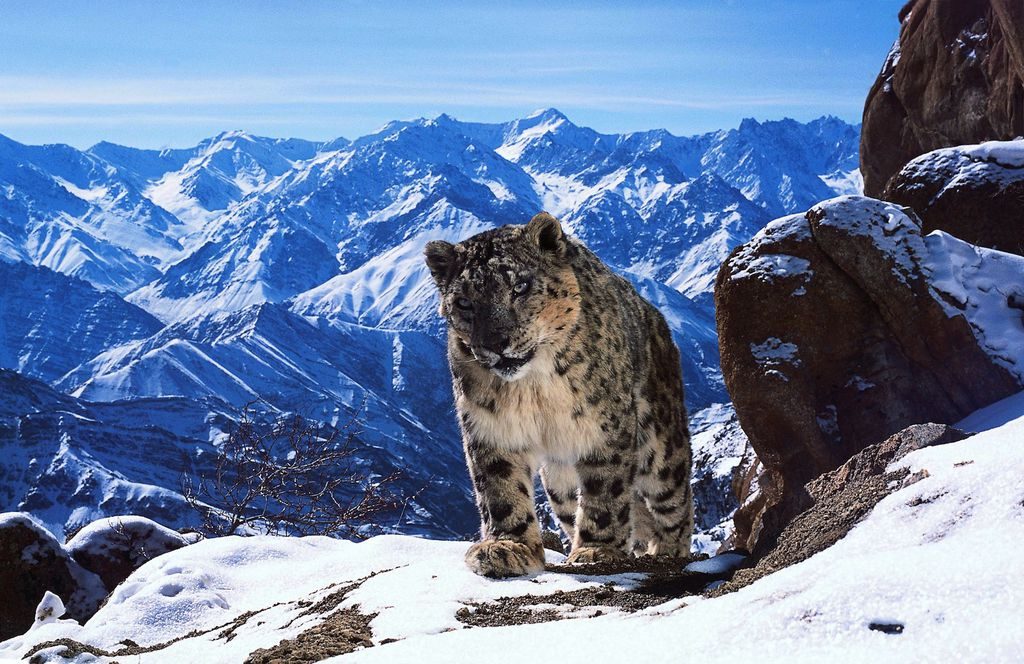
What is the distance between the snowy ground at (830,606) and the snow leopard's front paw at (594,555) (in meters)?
0.59

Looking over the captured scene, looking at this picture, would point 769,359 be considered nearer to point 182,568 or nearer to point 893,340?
point 893,340

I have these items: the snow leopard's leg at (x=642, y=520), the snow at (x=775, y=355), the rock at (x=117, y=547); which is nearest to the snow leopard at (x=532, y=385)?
the snow leopard's leg at (x=642, y=520)

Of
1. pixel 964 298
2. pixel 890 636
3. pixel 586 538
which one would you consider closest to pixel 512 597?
pixel 586 538

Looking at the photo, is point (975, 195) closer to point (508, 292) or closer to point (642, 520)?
point (642, 520)

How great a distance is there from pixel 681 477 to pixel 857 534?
5.03 meters

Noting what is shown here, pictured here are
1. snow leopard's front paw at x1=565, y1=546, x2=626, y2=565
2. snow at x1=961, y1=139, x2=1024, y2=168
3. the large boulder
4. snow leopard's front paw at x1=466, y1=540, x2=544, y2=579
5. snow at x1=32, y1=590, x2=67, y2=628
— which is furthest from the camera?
snow at x1=961, y1=139, x2=1024, y2=168

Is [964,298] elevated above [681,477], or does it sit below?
above

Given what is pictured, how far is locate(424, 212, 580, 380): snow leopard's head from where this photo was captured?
7293 millimetres

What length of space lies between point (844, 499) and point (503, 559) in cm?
278

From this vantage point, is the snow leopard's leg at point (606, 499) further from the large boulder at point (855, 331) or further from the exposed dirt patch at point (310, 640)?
the large boulder at point (855, 331)

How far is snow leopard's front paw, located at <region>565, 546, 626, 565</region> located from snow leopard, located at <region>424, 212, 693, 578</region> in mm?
12

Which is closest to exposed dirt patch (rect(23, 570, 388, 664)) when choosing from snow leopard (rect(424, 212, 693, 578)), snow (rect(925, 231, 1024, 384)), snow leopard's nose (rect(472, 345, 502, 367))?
snow leopard (rect(424, 212, 693, 578))

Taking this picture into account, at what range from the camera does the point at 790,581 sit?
13.2 ft

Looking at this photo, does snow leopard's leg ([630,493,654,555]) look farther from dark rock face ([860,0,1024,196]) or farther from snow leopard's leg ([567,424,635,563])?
dark rock face ([860,0,1024,196])
